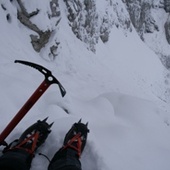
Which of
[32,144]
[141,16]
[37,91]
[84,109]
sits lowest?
[141,16]

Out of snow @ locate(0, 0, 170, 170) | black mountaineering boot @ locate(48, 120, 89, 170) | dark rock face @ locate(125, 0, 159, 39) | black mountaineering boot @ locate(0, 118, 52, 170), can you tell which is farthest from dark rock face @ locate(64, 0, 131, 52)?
black mountaineering boot @ locate(0, 118, 52, 170)

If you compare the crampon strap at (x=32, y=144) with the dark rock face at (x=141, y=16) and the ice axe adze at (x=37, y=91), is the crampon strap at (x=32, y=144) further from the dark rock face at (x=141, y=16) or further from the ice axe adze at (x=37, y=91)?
the dark rock face at (x=141, y=16)

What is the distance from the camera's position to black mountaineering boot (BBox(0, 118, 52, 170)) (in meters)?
2.07

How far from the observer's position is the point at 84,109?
4422 mm

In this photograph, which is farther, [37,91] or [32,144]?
[32,144]

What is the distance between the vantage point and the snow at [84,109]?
2.98m

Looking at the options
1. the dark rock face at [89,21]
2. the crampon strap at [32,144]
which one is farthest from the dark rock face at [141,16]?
the crampon strap at [32,144]

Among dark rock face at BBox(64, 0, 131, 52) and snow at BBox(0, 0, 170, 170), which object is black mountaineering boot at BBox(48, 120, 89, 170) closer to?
snow at BBox(0, 0, 170, 170)

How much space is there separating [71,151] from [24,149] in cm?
47

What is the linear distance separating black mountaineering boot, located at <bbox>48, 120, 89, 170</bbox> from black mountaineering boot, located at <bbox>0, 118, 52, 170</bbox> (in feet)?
0.79

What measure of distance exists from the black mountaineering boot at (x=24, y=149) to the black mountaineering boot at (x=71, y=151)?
0.24 meters

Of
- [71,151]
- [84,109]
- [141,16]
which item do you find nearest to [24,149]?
[71,151]

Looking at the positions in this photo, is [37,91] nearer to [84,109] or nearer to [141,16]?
[84,109]

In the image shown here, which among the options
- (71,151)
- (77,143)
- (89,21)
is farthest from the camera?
(89,21)
